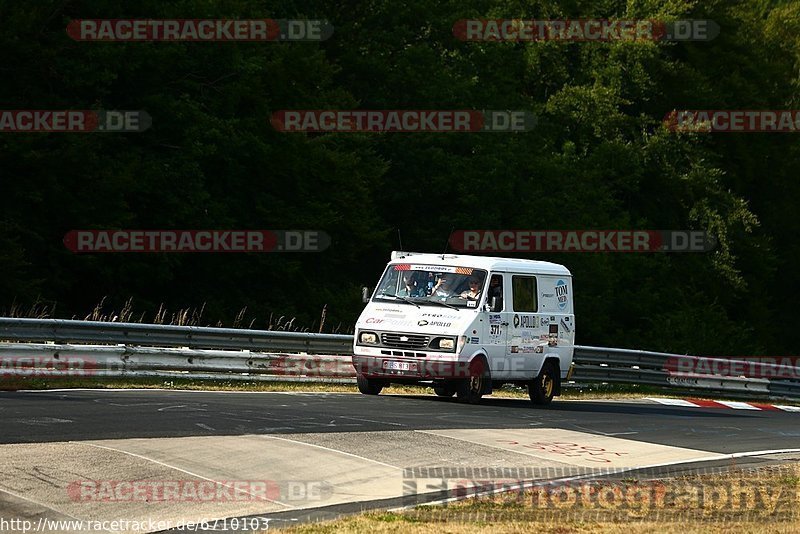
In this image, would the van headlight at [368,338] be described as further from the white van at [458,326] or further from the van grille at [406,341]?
the van grille at [406,341]

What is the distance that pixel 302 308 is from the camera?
41.0 m

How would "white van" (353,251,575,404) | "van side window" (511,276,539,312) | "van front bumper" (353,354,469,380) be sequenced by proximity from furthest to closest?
"van side window" (511,276,539,312), "white van" (353,251,575,404), "van front bumper" (353,354,469,380)

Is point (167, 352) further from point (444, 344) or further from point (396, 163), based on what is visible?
point (396, 163)

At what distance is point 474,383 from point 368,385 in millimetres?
1781

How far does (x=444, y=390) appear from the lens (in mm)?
21547

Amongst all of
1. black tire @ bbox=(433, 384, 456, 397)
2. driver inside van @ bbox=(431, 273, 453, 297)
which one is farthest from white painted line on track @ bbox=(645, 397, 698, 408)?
driver inside van @ bbox=(431, 273, 453, 297)

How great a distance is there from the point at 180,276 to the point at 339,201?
7227 mm

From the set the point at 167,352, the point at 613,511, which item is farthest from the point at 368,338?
the point at 613,511

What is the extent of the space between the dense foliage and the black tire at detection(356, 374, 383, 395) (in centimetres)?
1311

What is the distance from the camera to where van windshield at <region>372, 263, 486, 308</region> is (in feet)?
66.6

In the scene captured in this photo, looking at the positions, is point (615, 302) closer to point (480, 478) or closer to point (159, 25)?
point (159, 25)

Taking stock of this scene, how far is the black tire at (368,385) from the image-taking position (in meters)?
20.8

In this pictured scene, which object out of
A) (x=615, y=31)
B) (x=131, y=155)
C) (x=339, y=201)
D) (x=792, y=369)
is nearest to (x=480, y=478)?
(x=792, y=369)

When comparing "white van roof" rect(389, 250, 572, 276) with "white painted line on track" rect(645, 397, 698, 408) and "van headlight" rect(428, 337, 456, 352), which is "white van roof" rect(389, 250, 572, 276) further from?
"white painted line on track" rect(645, 397, 698, 408)
